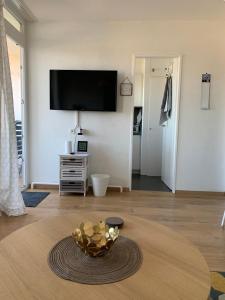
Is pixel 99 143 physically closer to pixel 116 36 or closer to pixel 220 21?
pixel 116 36

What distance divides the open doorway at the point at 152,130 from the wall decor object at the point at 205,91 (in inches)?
25.7

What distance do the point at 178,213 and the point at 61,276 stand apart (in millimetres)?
2525

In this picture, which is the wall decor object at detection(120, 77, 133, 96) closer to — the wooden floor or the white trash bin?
the white trash bin

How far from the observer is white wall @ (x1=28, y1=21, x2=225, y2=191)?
13.1ft

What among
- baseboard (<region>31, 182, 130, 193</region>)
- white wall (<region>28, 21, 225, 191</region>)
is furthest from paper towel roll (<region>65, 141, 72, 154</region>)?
baseboard (<region>31, 182, 130, 193</region>)

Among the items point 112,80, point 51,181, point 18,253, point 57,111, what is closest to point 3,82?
point 57,111

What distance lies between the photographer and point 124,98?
416 centimetres

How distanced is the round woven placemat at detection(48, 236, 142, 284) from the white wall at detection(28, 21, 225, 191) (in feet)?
9.69

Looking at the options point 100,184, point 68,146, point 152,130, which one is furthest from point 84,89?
point 152,130

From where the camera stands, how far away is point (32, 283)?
3.39 ft

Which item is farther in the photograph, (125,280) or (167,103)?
(167,103)

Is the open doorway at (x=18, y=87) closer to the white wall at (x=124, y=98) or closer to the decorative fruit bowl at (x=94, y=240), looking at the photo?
the white wall at (x=124, y=98)

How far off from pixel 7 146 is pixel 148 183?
105 inches

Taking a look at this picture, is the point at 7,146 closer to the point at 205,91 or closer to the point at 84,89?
the point at 84,89
